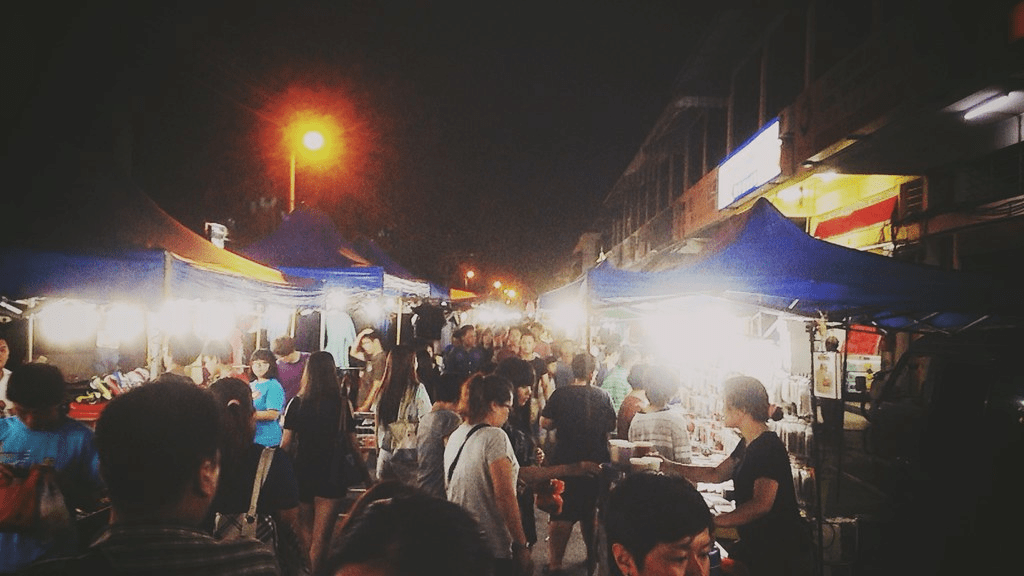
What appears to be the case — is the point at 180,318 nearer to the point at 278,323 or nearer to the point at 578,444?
the point at 278,323

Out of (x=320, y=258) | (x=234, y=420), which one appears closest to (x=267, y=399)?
(x=234, y=420)

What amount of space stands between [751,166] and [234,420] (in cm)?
1248

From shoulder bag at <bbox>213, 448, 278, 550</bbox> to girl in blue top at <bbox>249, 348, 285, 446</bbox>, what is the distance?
289 cm

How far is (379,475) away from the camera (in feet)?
20.1

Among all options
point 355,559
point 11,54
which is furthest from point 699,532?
point 11,54

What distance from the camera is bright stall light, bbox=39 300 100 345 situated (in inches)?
324

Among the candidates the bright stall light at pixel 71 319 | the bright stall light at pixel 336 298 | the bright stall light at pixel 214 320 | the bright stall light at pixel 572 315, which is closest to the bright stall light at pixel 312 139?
the bright stall light at pixel 336 298

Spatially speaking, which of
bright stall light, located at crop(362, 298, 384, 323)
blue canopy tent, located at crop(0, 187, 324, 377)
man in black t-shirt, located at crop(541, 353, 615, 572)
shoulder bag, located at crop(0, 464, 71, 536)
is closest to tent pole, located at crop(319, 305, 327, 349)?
bright stall light, located at crop(362, 298, 384, 323)

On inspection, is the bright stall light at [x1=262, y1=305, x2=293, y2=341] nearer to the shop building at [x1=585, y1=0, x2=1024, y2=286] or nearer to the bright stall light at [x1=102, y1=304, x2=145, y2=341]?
the bright stall light at [x1=102, y1=304, x2=145, y2=341]

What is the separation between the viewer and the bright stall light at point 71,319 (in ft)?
27.0

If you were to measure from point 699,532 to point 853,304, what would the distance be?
12.1 feet

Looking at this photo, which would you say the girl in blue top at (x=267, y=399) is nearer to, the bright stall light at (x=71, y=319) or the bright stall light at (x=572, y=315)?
the bright stall light at (x=71, y=319)

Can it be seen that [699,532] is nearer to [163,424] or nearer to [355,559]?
[355,559]

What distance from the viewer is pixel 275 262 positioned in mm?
10961
